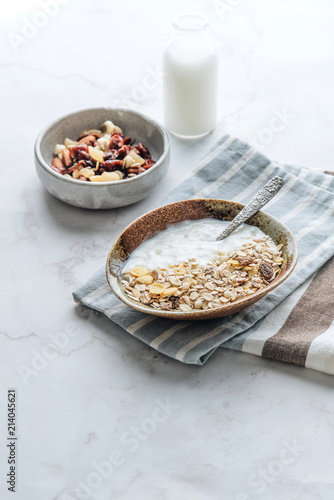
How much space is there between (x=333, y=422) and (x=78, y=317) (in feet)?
1.49

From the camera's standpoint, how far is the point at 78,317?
1112 millimetres

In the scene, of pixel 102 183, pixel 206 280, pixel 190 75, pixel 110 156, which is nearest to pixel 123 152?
pixel 110 156

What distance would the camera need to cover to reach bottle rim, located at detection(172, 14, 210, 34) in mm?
1430

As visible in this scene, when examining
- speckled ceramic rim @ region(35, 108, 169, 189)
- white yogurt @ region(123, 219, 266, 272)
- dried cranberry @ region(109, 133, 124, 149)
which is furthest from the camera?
dried cranberry @ region(109, 133, 124, 149)

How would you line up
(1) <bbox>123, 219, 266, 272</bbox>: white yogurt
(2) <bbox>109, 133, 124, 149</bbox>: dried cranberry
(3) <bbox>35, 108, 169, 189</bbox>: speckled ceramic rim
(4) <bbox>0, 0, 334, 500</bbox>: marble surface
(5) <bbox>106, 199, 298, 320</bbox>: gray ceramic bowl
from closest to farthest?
1. (4) <bbox>0, 0, 334, 500</bbox>: marble surface
2. (5) <bbox>106, 199, 298, 320</bbox>: gray ceramic bowl
3. (1) <bbox>123, 219, 266, 272</bbox>: white yogurt
4. (3) <bbox>35, 108, 169, 189</bbox>: speckled ceramic rim
5. (2) <bbox>109, 133, 124, 149</bbox>: dried cranberry

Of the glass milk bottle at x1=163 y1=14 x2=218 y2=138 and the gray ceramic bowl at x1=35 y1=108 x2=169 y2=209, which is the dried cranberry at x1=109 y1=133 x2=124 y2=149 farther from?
the glass milk bottle at x1=163 y1=14 x2=218 y2=138

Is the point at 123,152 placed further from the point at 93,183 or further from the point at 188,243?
the point at 188,243

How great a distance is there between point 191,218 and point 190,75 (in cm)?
41

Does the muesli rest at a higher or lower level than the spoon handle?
lower

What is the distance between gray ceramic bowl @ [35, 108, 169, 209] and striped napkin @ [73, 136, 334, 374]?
0.23ft

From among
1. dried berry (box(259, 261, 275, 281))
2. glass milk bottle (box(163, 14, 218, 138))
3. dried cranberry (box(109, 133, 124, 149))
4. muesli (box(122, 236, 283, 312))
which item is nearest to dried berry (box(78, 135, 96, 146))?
dried cranberry (box(109, 133, 124, 149))

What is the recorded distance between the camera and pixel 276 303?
1.10 meters

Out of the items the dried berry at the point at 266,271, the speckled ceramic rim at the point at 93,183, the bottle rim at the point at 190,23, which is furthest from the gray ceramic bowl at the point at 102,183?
the dried berry at the point at 266,271

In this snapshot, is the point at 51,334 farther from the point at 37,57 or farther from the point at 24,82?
the point at 37,57
